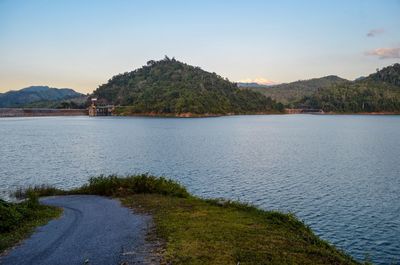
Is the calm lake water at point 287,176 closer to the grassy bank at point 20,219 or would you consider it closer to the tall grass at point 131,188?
the tall grass at point 131,188

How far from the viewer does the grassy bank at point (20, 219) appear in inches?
688

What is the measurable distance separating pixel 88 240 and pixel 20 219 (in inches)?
214

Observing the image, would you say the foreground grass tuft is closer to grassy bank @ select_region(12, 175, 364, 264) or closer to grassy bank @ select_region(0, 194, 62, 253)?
grassy bank @ select_region(12, 175, 364, 264)

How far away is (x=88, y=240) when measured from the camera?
17.0 m

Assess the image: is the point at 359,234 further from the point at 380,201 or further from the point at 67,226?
the point at 67,226

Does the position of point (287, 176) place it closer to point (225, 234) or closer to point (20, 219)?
point (225, 234)

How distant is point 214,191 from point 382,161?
107 ft

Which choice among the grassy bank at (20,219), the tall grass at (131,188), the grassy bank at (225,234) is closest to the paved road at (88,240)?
the grassy bank at (20,219)

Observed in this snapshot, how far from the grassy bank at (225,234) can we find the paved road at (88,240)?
3.57ft

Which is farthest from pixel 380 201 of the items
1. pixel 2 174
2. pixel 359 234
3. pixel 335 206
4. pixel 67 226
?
pixel 2 174

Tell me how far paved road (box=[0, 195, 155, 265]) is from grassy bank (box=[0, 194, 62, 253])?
1.71 feet

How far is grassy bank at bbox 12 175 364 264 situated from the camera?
14.7 m

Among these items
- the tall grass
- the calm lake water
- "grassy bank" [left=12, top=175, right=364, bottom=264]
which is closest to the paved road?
"grassy bank" [left=12, top=175, right=364, bottom=264]

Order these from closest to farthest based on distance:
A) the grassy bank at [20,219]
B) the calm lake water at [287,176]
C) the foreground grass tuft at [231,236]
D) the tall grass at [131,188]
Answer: the foreground grass tuft at [231,236], the grassy bank at [20,219], the calm lake water at [287,176], the tall grass at [131,188]
